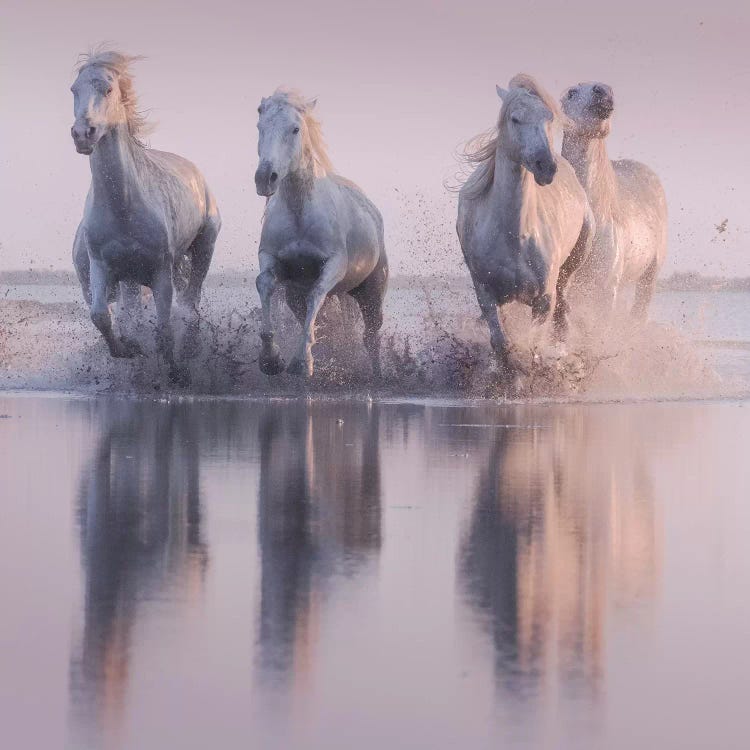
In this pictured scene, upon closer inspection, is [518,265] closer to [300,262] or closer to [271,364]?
[300,262]

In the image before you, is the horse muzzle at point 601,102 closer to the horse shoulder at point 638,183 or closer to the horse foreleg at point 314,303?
the horse shoulder at point 638,183

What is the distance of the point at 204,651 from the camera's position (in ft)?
15.8

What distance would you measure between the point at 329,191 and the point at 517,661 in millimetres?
10187

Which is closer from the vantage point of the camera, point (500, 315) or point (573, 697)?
point (573, 697)

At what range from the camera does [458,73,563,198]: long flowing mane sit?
13703mm

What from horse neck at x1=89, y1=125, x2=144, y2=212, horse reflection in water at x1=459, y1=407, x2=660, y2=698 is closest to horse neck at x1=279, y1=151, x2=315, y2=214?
horse neck at x1=89, y1=125, x2=144, y2=212

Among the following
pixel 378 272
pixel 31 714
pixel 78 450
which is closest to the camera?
pixel 31 714

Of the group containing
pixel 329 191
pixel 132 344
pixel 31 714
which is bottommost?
pixel 31 714

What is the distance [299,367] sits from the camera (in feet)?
44.0

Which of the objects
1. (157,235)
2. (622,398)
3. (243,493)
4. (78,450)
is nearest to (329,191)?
(157,235)

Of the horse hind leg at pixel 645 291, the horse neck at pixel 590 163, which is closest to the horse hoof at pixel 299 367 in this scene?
the horse neck at pixel 590 163

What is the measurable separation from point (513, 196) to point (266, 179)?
1.89m

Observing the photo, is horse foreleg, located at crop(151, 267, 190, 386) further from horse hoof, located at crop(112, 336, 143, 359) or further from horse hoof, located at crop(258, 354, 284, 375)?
horse hoof, located at crop(258, 354, 284, 375)

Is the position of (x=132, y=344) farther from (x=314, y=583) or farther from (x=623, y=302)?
(x=314, y=583)
